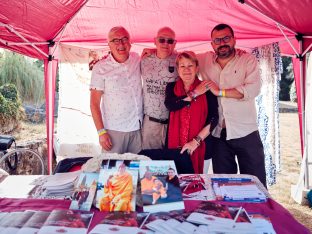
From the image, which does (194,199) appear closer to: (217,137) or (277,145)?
(217,137)

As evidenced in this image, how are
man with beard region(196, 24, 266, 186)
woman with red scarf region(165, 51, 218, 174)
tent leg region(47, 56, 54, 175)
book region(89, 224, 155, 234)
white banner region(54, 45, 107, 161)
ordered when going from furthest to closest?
white banner region(54, 45, 107, 161) → tent leg region(47, 56, 54, 175) → man with beard region(196, 24, 266, 186) → woman with red scarf region(165, 51, 218, 174) → book region(89, 224, 155, 234)

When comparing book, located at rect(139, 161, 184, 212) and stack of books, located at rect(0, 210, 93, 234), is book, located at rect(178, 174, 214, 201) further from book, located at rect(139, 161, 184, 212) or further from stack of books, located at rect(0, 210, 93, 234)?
stack of books, located at rect(0, 210, 93, 234)

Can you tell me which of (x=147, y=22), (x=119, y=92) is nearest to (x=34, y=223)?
(x=119, y=92)

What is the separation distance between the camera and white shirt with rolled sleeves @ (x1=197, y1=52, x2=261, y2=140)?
2576 millimetres

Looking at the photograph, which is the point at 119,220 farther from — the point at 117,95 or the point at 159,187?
the point at 117,95

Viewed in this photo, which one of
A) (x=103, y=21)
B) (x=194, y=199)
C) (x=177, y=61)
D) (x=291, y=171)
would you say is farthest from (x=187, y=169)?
(x=291, y=171)

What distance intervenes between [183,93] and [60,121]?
8.52 ft

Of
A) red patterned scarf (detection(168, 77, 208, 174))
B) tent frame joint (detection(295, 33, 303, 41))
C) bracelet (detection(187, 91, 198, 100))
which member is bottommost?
red patterned scarf (detection(168, 77, 208, 174))

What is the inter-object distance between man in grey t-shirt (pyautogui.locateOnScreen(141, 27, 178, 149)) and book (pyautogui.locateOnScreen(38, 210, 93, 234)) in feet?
4.00

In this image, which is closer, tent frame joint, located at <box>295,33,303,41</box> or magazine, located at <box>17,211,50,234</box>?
magazine, located at <box>17,211,50,234</box>

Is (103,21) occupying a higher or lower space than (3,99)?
higher

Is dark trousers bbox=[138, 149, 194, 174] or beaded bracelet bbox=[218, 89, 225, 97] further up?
beaded bracelet bbox=[218, 89, 225, 97]

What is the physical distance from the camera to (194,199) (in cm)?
Answer: 168

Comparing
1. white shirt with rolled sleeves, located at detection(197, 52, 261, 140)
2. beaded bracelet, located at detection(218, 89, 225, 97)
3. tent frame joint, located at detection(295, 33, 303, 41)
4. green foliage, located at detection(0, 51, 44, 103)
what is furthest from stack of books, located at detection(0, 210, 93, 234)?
green foliage, located at detection(0, 51, 44, 103)
